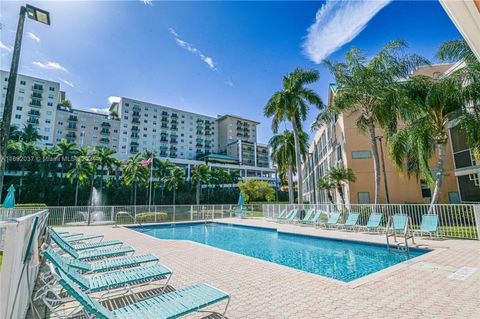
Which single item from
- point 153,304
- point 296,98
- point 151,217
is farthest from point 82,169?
point 153,304

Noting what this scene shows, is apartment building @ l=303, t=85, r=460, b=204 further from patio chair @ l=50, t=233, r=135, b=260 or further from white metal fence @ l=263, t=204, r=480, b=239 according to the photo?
patio chair @ l=50, t=233, r=135, b=260

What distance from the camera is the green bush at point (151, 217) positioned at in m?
18.9

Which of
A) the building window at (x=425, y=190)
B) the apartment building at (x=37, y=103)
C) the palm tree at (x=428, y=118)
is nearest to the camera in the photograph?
the palm tree at (x=428, y=118)

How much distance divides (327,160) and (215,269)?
25.6 meters

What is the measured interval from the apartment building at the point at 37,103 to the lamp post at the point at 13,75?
67.6 metres

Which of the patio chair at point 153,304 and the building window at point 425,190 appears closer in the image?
the patio chair at point 153,304

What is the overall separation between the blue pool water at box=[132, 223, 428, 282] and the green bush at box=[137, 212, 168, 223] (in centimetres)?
616

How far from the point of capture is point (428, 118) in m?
12.7

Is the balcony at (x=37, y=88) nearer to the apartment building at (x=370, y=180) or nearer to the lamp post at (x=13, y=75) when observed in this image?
the lamp post at (x=13, y=75)

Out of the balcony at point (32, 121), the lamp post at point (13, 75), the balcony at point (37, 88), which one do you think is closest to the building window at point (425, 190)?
the lamp post at point (13, 75)

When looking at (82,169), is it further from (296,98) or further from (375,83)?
(375,83)

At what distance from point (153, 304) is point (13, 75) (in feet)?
23.6

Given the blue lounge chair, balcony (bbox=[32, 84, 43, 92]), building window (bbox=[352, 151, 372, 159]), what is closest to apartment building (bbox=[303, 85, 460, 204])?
building window (bbox=[352, 151, 372, 159])

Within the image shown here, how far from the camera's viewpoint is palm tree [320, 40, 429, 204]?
47.4ft
